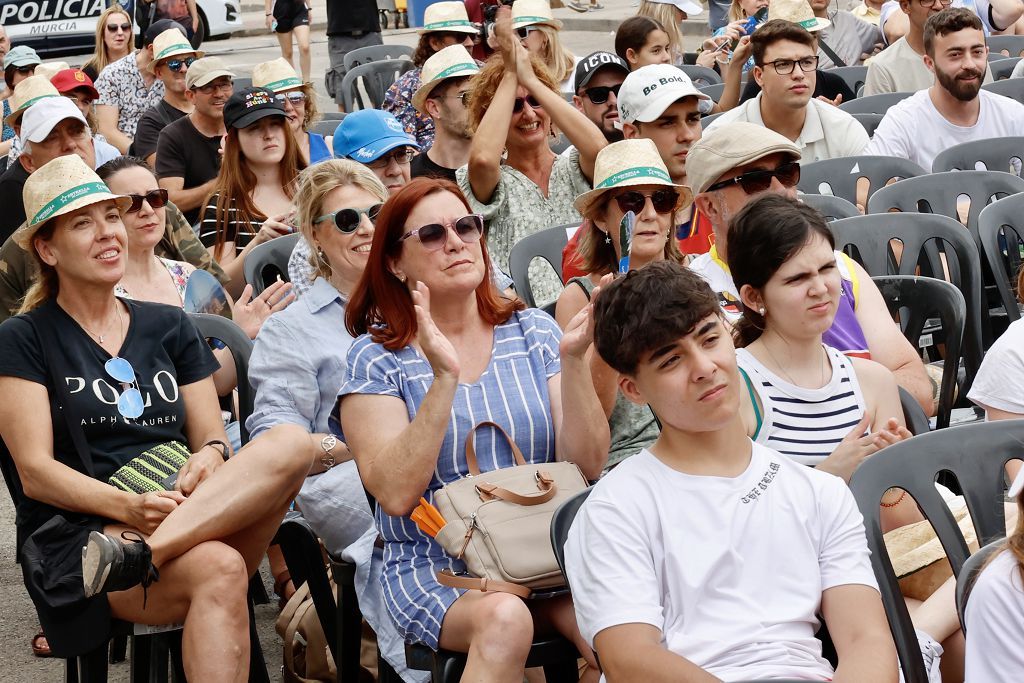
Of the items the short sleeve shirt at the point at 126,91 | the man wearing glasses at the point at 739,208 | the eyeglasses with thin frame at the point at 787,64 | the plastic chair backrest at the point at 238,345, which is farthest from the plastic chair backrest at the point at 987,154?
the short sleeve shirt at the point at 126,91

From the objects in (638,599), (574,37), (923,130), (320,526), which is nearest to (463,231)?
(320,526)

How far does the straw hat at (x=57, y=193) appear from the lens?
12.0 feet

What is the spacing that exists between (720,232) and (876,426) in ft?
3.18

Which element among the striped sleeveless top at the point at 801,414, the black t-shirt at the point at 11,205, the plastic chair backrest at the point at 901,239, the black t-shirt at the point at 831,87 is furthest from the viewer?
the black t-shirt at the point at 831,87

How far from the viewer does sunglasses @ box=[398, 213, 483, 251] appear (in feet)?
10.9

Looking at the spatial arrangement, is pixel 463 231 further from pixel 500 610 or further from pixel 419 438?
pixel 500 610

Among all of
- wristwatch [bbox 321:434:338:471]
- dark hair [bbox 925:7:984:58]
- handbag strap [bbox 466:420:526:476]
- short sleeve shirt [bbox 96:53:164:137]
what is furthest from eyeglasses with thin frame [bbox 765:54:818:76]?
short sleeve shirt [bbox 96:53:164:137]

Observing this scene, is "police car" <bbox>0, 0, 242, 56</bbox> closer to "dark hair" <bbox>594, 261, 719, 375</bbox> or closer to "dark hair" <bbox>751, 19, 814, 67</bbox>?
"dark hair" <bbox>751, 19, 814, 67</bbox>

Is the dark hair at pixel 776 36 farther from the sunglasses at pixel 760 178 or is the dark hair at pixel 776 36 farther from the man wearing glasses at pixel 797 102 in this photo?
the sunglasses at pixel 760 178

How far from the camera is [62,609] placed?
3258mm

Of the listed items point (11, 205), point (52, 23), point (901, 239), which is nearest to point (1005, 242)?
point (901, 239)

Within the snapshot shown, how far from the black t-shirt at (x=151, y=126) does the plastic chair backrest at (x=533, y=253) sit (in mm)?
3685

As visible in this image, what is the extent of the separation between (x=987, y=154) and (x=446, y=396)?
360 centimetres

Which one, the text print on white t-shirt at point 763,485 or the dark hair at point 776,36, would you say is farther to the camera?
the dark hair at point 776,36
